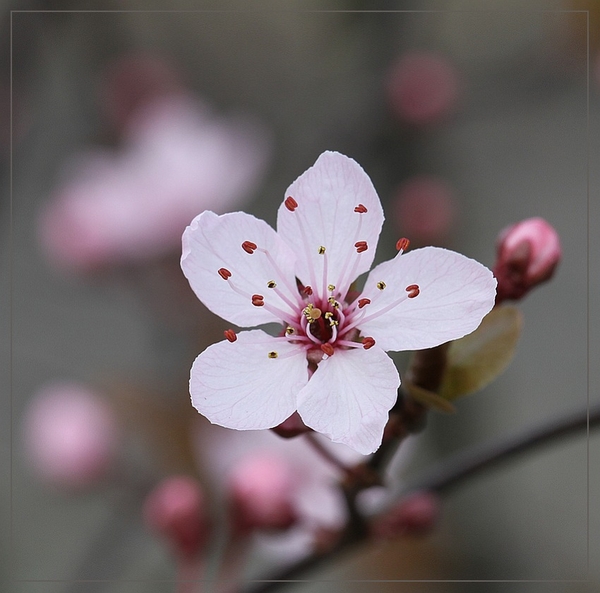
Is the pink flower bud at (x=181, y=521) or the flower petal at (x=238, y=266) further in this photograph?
the pink flower bud at (x=181, y=521)

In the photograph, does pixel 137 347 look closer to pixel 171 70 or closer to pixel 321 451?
pixel 171 70

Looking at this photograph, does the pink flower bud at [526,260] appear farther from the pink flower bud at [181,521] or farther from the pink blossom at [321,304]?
the pink flower bud at [181,521]

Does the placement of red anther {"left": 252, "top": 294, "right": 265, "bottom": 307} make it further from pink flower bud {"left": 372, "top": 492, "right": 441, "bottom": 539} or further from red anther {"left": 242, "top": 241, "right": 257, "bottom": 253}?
pink flower bud {"left": 372, "top": 492, "right": 441, "bottom": 539}

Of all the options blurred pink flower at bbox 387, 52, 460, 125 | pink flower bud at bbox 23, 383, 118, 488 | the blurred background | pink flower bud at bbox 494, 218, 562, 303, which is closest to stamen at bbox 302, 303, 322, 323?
pink flower bud at bbox 494, 218, 562, 303

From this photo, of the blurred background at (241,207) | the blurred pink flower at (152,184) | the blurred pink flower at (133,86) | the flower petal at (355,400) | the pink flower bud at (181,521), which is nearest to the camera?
the flower petal at (355,400)

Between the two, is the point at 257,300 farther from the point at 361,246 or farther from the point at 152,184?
the point at 152,184

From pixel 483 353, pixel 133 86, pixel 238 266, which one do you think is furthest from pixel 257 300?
pixel 133 86

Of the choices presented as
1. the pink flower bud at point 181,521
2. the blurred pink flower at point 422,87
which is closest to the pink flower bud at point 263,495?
the pink flower bud at point 181,521
